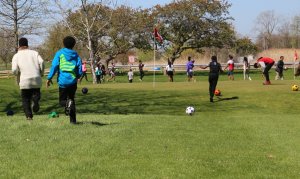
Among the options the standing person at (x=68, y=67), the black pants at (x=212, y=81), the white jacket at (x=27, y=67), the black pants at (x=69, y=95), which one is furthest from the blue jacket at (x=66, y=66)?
the black pants at (x=212, y=81)

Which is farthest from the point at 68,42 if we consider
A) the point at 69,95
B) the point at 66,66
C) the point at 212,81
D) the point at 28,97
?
the point at 212,81

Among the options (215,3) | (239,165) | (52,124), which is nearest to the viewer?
(239,165)

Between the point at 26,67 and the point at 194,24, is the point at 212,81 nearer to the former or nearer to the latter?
the point at 26,67

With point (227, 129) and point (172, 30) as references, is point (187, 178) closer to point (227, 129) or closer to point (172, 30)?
point (227, 129)

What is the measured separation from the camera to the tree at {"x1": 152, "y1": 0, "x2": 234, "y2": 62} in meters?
63.2

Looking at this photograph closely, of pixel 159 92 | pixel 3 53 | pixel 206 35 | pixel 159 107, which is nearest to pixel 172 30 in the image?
pixel 206 35

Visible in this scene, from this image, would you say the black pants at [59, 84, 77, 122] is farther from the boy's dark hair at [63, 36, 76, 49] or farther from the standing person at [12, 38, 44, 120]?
the standing person at [12, 38, 44, 120]

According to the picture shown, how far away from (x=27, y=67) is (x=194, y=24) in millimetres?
54179

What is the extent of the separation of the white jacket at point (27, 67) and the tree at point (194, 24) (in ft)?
175

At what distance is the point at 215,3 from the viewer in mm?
63531

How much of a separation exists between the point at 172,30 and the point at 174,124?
5488cm

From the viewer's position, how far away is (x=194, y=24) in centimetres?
6312

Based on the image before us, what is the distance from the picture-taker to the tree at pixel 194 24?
207ft

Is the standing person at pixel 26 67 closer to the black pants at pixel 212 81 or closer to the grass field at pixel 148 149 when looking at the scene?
the grass field at pixel 148 149
